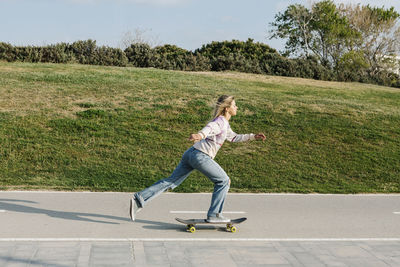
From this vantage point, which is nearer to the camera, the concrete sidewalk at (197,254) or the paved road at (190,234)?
the concrete sidewalk at (197,254)

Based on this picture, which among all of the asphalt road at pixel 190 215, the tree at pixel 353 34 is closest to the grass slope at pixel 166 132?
the asphalt road at pixel 190 215

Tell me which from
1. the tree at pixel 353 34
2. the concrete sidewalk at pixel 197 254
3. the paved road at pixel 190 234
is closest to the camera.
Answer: the concrete sidewalk at pixel 197 254

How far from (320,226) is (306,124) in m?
8.37

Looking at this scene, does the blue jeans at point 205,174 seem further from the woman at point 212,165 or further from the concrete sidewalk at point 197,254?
the concrete sidewalk at point 197,254

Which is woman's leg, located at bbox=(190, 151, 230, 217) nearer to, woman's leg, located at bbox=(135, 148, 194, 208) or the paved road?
woman's leg, located at bbox=(135, 148, 194, 208)

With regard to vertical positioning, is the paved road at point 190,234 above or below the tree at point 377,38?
below

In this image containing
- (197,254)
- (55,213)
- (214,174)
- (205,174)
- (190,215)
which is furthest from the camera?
(190,215)

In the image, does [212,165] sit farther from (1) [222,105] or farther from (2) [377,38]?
(2) [377,38]

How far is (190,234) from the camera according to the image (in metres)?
6.05

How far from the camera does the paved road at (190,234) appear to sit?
5.02 m

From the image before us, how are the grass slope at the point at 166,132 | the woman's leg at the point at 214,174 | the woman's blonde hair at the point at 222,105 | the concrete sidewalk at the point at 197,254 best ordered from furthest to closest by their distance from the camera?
the grass slope at the point at 166,132
the woman's blonde hair at the point at 222,105
the woman's leg at the point at 214,174
the concrete sidewalk at the point at 197,254

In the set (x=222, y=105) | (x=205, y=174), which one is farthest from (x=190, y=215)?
(x=222, y=105)

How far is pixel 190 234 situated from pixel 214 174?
810 mm

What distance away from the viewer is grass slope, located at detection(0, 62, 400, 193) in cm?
1017
